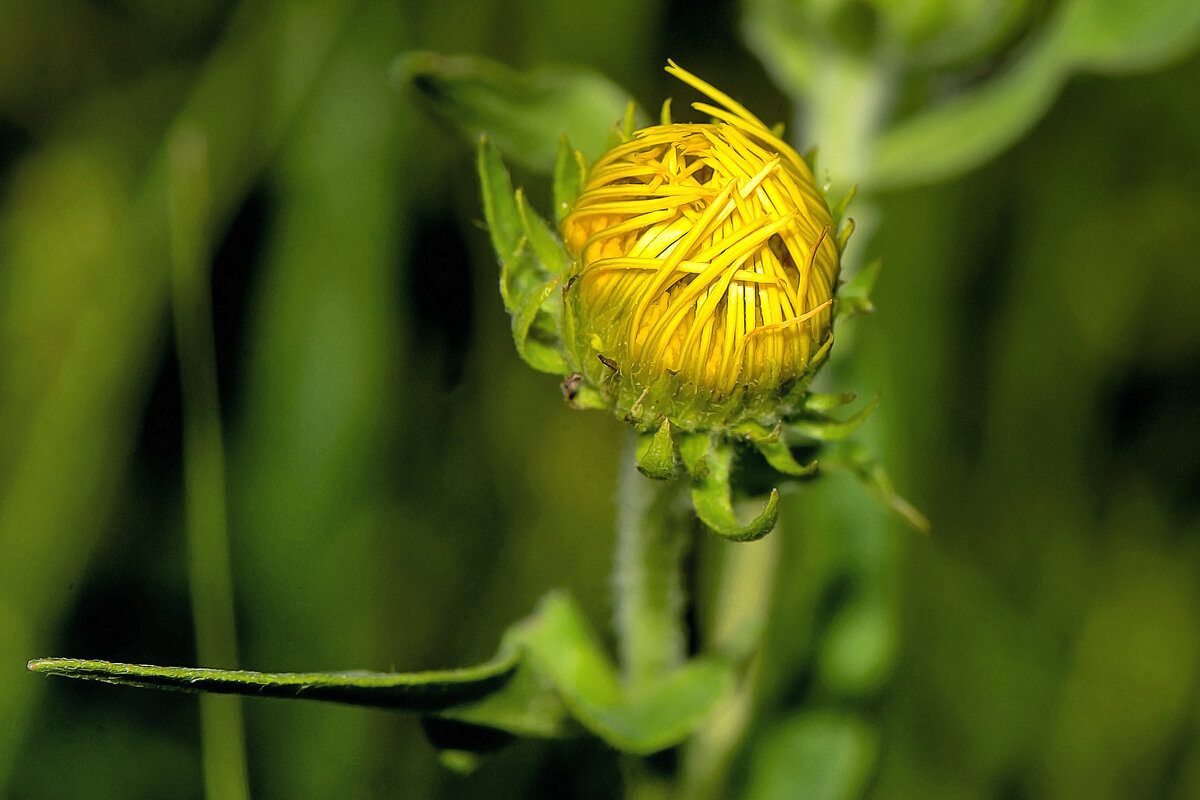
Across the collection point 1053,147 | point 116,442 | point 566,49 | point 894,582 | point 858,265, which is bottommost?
point 116,442

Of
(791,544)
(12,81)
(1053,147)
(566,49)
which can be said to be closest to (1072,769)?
(791,544)

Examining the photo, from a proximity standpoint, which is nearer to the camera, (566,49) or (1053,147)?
(566,49)

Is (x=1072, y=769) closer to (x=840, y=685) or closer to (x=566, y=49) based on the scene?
(x=840, y=685)

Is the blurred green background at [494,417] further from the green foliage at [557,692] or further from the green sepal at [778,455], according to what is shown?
the green sepal at [778,455]

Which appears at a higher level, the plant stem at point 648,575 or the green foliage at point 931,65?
the green foliage at point 931,65

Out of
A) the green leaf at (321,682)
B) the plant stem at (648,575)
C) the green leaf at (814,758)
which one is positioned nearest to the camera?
the green leaf at (321,682)

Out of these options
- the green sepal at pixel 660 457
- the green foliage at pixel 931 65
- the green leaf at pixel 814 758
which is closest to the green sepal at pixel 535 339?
the green sepal at pixel 660 457

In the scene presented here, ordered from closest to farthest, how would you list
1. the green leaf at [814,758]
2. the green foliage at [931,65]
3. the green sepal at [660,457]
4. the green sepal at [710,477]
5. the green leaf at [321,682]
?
the green leaf at [321,682], the green sepal at [660,457], the green sepal at [710,477], the green leaf at [814,758], the green foliage at [931,65]
